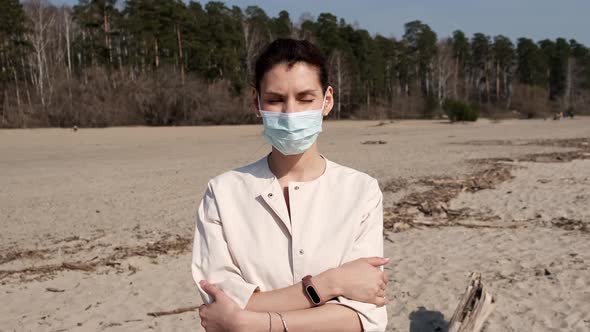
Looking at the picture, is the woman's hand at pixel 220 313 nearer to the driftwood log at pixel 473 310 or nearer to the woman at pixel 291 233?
the woman at pixel 291 233

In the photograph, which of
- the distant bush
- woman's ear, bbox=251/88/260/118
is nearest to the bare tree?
the distant bush

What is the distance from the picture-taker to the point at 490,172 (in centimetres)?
1386

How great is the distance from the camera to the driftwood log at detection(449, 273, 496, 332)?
4.33 m

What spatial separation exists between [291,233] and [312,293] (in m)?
0.24

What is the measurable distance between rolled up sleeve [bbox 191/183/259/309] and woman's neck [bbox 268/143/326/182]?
1.01ft

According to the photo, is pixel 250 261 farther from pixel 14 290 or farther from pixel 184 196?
pixel 184 196

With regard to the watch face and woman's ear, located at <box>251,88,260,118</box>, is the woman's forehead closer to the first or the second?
woman's ear, located at <box>251,88,260,118</box>

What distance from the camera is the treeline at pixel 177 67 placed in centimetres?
4306

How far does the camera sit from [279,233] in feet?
6.61

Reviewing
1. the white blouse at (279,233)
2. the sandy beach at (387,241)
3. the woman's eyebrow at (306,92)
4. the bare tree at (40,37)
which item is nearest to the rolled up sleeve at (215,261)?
the white blouse at (279,233)

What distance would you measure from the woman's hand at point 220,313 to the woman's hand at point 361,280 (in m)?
0.40

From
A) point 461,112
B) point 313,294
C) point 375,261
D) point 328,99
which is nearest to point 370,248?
point 375,261

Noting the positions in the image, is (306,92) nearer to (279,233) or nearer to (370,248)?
(279,233)

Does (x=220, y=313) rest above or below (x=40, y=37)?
below
